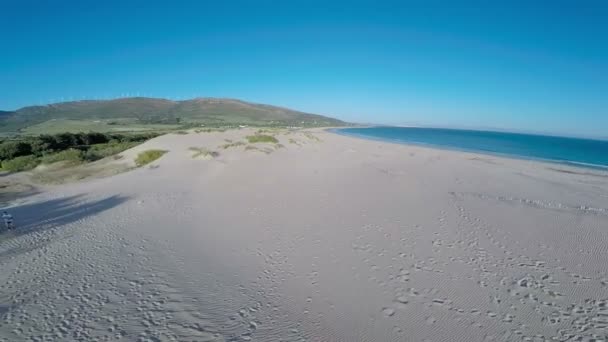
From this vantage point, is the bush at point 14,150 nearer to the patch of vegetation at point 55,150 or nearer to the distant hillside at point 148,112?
the patch of vegetation at point 55,150

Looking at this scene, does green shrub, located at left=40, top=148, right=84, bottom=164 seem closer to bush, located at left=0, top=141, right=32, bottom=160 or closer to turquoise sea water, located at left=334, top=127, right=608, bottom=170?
bush, located at left=0, top=141, right=32, bottom=160

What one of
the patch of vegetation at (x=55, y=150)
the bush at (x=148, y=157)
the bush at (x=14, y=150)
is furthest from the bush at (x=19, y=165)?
the bush at (x=148, y=157)

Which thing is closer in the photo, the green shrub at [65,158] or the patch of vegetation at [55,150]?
the green shrub at [65,158]

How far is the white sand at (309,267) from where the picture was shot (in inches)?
200

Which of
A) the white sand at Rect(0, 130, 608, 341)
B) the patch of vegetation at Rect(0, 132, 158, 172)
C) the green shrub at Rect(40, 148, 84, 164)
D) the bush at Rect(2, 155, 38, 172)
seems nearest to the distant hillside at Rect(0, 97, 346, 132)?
the patch of vegetation at Rect(0, 132, 158, 172)

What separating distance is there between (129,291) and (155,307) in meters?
1.00

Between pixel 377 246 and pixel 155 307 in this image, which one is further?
pixel 377 246

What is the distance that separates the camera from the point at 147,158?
26.4 metres

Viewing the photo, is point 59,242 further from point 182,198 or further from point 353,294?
point 353,294

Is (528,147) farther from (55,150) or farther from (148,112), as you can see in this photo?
(148,112)

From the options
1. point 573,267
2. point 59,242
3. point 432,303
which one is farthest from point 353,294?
point 59,242

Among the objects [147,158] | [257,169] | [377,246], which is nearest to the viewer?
[377,246]

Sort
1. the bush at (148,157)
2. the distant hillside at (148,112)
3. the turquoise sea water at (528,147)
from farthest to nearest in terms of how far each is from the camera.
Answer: the distant hillside at (148,112) → the turquoise sea water at (528,147) → the bush at (148,157)

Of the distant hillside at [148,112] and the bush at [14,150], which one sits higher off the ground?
the distant hillside at [148,112]
